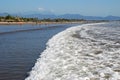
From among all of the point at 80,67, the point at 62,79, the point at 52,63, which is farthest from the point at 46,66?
the point at 62,79

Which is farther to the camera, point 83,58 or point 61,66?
point 83,58

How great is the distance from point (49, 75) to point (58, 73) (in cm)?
44

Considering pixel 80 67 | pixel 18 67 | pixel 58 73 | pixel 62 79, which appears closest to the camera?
pixel 62 79

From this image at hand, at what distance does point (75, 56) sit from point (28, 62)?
2.43 metres

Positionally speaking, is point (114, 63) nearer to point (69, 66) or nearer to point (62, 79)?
point (69, 66)

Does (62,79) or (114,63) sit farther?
(114,63)

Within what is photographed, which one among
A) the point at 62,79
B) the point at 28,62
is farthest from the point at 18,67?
the point at 62,79

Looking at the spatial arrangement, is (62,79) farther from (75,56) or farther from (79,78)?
(75,56)

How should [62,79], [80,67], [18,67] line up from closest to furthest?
[62,79] < [80,67] < [18,67]

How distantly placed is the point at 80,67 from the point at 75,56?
2.82 m

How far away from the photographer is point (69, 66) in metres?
11.7

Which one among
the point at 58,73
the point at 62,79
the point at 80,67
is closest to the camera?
the point at 62,79

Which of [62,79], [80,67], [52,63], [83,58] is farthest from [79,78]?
[83,58]

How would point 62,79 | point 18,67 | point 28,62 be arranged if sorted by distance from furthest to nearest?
point 28,62
point 18,67
point 62,79
